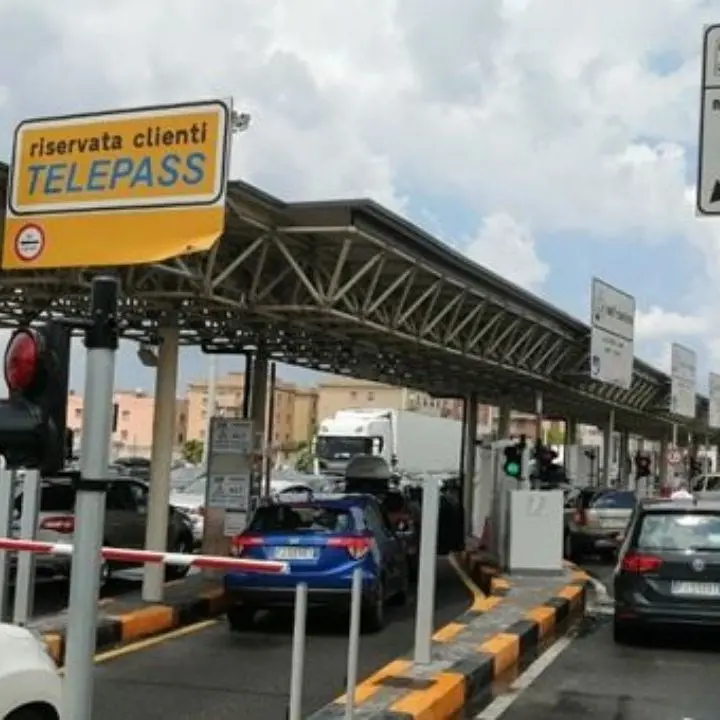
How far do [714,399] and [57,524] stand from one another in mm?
27726

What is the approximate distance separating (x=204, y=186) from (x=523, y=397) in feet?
91.0

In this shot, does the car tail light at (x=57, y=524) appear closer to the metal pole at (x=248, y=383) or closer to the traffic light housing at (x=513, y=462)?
the metal pole at (x=248, y=383)

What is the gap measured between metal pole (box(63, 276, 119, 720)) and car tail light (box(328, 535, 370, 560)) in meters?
8.23

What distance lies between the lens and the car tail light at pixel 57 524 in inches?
627

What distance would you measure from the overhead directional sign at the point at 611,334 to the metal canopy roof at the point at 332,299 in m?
0.79

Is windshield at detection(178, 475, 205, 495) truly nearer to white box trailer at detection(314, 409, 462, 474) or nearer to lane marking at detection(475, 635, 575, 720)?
lane marking at detection(475, 635, 575, 720)

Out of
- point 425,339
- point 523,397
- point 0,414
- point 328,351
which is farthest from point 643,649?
point 523,397

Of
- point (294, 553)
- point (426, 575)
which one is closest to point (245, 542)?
point (294, 553)

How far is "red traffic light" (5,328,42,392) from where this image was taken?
4.66m

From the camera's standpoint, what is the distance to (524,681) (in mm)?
10148

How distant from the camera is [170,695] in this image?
921cm

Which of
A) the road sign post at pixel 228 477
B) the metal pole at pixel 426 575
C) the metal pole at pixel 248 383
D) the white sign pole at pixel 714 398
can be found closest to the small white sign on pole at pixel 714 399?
the white sign pole at pixel 714 398

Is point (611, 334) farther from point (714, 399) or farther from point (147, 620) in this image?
point (714, 399)

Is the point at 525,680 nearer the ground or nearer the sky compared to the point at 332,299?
nearer the ground
